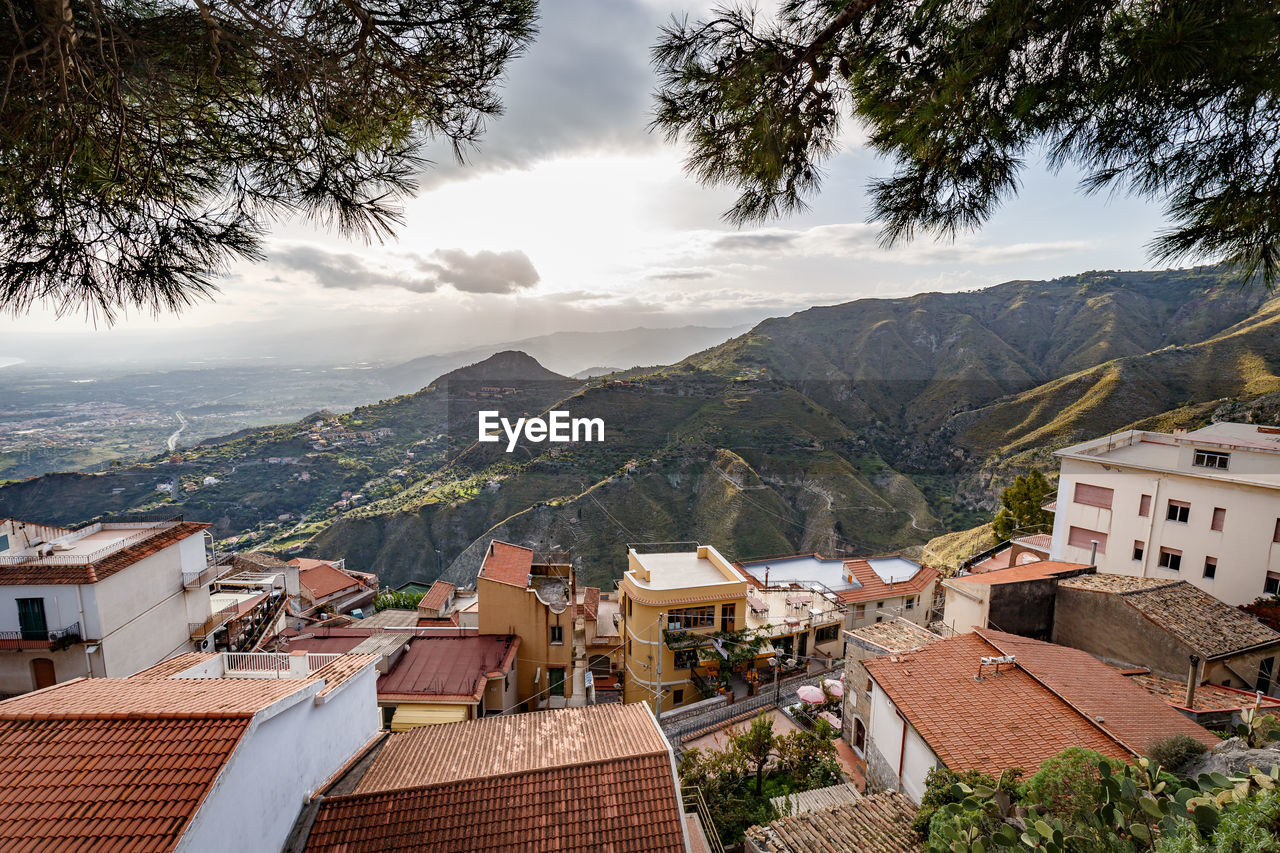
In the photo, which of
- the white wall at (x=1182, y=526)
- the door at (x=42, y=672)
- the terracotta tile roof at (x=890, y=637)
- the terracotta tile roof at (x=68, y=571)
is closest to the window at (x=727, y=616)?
the terracotta tile roof at (x=890, y=637)

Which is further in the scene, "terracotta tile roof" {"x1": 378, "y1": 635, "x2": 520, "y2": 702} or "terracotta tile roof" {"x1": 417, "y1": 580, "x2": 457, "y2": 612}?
"terracotta tile roof" {"x1": 417, "y1": 580, "x2": 457, "y2": 612}

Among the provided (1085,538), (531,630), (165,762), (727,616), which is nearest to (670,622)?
(727,616)

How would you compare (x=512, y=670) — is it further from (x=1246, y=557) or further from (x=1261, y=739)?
(x=1246, y=557)

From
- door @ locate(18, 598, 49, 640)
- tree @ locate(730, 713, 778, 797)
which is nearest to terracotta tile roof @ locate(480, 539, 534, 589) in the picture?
tree @ locate(730, 713, 778, 797)

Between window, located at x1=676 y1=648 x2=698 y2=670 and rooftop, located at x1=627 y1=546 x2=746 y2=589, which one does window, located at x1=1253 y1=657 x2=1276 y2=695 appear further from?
window, located at x1=676 y1=648 x2=698 y2=670

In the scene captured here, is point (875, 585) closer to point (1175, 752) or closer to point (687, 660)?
point (687, 660)

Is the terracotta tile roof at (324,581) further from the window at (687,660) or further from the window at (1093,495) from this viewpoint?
the window at (1093,495)

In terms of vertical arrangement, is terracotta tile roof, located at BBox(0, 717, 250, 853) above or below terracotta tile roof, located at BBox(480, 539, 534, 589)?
above
